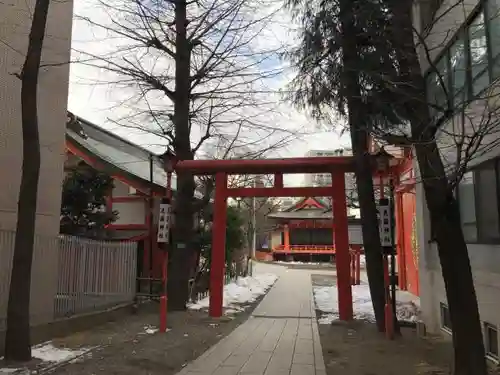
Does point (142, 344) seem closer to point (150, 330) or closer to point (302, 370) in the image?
point (150, 330)

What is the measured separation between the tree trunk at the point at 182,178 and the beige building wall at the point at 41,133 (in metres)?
3.72

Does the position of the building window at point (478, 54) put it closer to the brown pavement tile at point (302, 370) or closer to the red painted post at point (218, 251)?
the brown pavement tile at point (302, 370)

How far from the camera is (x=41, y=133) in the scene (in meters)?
9.83

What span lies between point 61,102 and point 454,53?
24.7 feet


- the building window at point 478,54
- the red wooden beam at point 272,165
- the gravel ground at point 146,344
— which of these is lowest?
the gravel ground at point 146,344

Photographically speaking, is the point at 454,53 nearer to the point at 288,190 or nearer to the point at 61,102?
the point at 288,190

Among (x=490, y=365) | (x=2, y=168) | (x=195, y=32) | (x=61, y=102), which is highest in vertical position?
(x=195, y=32)

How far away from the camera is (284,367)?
7551 millimetres

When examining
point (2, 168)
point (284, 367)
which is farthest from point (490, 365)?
point (2, 168)

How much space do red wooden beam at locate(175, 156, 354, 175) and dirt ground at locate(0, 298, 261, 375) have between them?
144 inches

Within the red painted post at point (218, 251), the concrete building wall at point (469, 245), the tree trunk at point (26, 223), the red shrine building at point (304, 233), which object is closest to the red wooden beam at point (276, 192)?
the red painted post at point (218, 251)

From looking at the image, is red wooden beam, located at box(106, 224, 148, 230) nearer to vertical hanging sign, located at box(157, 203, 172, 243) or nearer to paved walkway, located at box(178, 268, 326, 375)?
paved walkway, located at box(178, 268, 326, 375)

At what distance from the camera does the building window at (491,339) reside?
799 centimetres

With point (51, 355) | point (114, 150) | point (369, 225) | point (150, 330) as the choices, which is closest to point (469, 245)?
point (369, 225)
